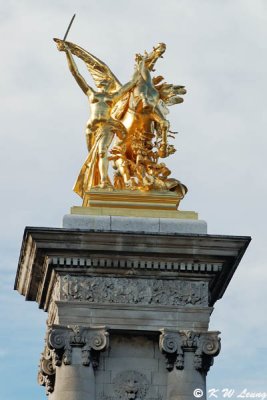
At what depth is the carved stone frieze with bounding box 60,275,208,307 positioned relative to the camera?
29.7 metres

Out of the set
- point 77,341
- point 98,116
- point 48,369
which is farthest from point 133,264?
point 98,116

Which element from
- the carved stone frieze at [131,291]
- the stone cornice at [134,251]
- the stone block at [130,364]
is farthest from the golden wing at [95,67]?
the stone block at [130,364]

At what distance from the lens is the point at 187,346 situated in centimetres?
2956

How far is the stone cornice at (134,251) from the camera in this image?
29688mm

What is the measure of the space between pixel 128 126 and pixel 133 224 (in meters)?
2.74

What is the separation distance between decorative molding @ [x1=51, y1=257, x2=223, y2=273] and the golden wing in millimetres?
4580

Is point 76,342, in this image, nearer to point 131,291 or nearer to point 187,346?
point 131,291

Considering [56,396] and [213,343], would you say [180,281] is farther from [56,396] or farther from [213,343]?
[56,396]

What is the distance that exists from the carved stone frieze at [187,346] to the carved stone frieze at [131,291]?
2.08 feet

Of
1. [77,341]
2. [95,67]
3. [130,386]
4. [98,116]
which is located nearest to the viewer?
[77,341]

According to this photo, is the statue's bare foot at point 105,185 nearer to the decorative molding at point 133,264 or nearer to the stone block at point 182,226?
the stone block at point 182,226

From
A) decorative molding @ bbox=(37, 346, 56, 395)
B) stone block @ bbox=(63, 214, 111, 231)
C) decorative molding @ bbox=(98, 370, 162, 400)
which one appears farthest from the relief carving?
stone block @ bbox=(63, 214, 111, 231)

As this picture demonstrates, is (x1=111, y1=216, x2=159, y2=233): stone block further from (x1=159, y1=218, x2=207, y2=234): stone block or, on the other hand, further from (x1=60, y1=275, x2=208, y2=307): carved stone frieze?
(x1=60, y1=275, x2=208, y2=307): carved stone frieze

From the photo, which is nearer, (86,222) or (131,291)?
(131,291)
